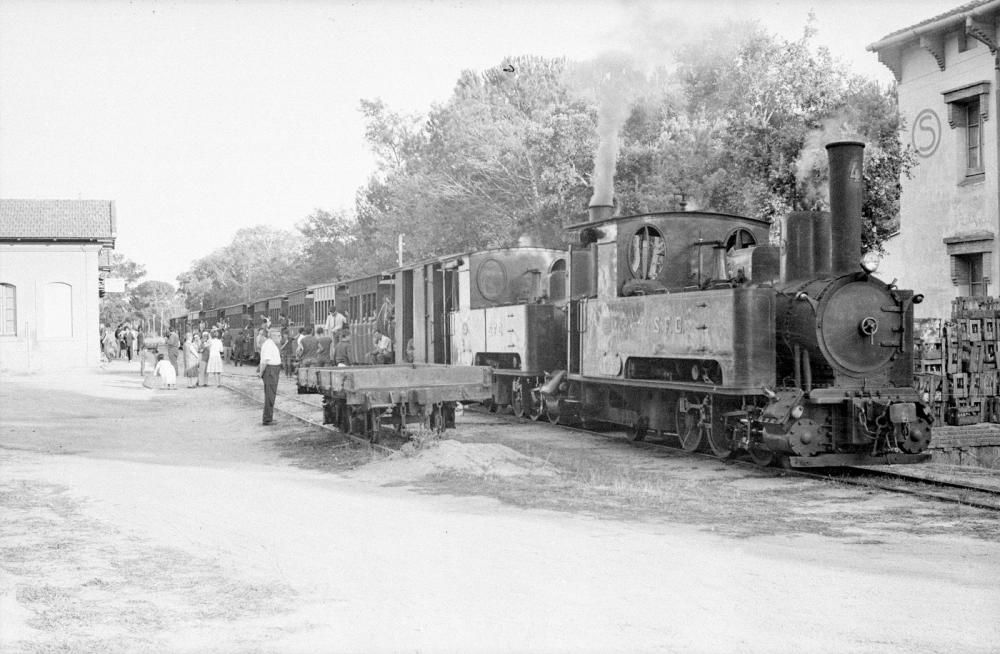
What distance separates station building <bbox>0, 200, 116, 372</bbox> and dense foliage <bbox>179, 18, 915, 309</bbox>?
36.5 ft

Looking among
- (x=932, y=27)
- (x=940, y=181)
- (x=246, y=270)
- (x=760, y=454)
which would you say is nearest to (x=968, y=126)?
(x=940, y=181)

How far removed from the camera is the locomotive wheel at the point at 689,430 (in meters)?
11.2

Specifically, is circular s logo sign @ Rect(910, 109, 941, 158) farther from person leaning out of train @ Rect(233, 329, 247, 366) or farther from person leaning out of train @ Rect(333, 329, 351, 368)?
person leaning out of train @ Rect(233, 329, 247, 366)

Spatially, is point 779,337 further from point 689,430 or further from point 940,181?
point 940,181

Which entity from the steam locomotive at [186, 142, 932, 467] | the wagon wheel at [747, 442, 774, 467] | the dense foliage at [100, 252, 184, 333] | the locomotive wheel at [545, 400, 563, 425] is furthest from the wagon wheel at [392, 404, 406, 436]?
the dense foliage at [100, 252, 184, 333]

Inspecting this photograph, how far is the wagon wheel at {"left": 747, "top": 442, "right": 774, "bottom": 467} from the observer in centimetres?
1014

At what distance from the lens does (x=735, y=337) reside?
9.65 metres

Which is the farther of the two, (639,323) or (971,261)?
(971,261)

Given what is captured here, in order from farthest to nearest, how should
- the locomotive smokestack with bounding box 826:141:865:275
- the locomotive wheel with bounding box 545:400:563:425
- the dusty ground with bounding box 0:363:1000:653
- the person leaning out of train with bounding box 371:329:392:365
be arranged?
the person leaning out of train with bounding box 371:329:392:365
the locomotive wheel with bounding box 545:400:563:425
the locomotive smokestack with bounding box 826:141:865:275
the dusty ground with bounding box 0:363:1000:653

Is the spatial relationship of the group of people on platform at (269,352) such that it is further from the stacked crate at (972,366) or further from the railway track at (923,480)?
the stacked crate at (972,366)

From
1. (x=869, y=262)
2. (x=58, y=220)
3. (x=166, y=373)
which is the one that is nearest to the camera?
(x=869, y=262)

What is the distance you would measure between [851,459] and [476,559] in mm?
5193

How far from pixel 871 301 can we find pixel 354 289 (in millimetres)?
17552

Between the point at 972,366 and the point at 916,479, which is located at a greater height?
the point at 972,366
